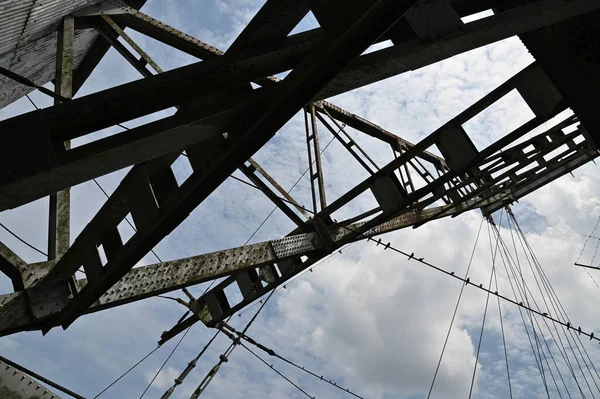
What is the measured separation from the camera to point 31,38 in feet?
19.1

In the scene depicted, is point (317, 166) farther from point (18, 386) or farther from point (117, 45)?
point (18, 386)

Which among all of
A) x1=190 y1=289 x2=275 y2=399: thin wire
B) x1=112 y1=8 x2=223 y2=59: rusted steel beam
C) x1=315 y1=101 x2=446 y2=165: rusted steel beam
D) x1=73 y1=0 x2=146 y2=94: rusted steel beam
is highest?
x1=73 y1=0 x2=146 y2=94: rusted steel beam

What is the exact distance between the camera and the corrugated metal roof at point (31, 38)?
479cm

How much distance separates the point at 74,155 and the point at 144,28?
4.94 metres

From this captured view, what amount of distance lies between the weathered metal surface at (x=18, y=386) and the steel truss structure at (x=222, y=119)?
63 cm

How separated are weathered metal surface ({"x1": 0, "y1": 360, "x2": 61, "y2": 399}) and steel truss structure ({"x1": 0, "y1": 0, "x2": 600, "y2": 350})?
0.63 metres

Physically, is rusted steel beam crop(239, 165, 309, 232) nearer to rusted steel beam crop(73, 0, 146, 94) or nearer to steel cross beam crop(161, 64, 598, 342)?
steel cross beam crop(161, 64, 598, 342)

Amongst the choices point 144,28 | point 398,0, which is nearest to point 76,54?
point 144,28

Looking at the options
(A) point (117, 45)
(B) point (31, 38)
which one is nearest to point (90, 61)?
(B) point (31, 38)

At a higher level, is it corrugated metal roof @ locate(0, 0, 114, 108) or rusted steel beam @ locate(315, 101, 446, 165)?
corrugated metal roof @ locate(0, 0, 114, 108)

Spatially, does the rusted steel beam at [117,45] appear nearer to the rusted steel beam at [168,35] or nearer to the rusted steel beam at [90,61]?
the rusted steel beam at [168,35]

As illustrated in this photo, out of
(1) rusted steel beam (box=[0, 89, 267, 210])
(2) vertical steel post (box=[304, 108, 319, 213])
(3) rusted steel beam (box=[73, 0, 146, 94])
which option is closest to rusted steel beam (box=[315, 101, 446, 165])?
(2) vertical steel post (box=[304, 108, 319, 213])

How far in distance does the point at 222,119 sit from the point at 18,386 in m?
2.42

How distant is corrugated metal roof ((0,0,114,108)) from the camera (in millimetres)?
4793
